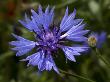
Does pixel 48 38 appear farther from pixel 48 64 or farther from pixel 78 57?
pixel 78 57

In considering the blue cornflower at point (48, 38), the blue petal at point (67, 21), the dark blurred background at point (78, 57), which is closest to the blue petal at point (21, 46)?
the blue cornflower at point (48, 38)

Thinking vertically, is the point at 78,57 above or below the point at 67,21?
below

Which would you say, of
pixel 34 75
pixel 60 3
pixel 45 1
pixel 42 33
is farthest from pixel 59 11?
pixel 42 33

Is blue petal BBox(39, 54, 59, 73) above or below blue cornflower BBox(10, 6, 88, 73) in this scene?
below

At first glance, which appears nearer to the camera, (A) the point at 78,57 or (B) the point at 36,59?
(B) the point at 36,59

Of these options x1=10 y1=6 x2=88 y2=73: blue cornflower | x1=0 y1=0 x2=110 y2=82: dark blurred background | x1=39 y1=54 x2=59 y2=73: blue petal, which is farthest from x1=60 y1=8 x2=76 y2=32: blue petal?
x1=0 y1=0 x2=110 y2=82: dark blurred background

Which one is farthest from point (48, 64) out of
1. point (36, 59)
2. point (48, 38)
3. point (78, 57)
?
point (78, 57)

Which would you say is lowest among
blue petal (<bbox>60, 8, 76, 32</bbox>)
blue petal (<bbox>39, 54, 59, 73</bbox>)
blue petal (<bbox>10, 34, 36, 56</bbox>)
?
blue petal (<bbox>39, 54, 59, 73</bbox>)

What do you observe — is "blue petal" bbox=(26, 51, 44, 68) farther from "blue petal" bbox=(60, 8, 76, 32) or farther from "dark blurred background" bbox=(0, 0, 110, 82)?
"dark blurred background" bbox=(0, 0, 110, 82)
